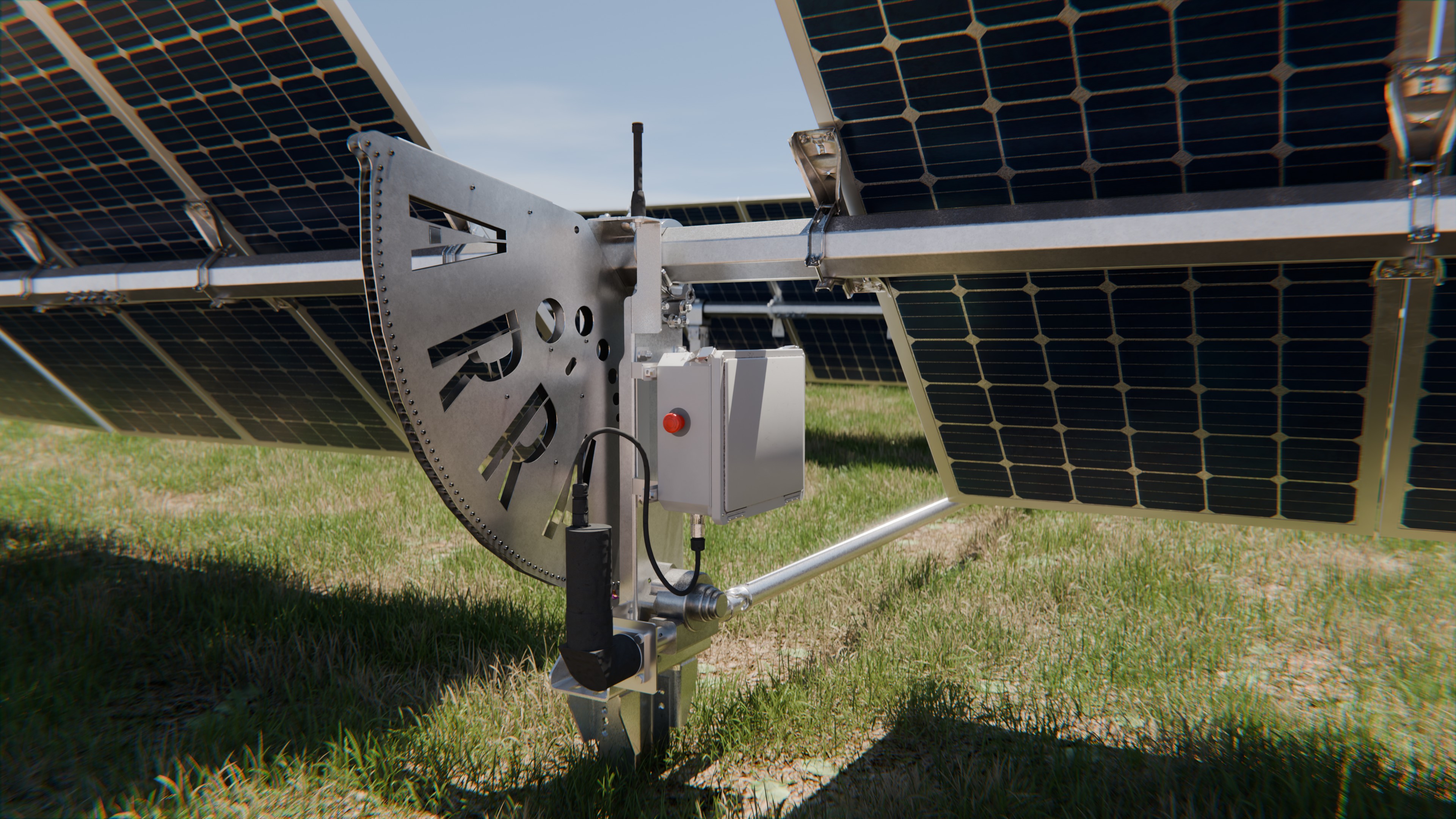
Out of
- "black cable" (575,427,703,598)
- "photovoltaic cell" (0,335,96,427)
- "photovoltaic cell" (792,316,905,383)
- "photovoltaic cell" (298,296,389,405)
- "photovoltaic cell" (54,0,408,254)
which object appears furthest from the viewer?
"photovoltaic cell" (792,316,905,383)

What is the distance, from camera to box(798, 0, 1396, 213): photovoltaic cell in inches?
108

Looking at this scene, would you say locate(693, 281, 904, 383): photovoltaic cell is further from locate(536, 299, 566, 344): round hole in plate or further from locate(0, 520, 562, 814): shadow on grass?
locate(536, 299, 566, 344): round hole in plate

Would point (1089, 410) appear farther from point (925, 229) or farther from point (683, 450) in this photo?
point (683, 450)

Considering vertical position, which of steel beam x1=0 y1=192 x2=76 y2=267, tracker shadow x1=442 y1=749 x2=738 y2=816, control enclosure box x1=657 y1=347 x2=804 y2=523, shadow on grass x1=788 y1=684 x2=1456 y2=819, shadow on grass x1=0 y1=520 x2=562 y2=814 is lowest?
shadow on grass x1=788 y1=684 x2=1456 y2=819

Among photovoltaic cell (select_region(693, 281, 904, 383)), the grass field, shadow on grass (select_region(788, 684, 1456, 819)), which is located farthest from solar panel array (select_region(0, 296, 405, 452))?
photovoltaic cell (select_region(693, 281, 904, 383))

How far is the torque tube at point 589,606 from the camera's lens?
2.85 meters

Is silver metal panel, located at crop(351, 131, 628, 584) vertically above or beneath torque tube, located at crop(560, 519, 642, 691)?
above

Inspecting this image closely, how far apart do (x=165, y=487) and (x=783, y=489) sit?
8909 mm

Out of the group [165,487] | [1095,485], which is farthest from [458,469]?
[165,487]

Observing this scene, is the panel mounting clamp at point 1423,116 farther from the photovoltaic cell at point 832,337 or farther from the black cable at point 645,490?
the photovoltaic cell at point 832,337

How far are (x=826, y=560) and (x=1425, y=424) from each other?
8.85ft

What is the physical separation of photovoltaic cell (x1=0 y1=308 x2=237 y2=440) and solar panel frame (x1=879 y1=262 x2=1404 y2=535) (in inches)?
238

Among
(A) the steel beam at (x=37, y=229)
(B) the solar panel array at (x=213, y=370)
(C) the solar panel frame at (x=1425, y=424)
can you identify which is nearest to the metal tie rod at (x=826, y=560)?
(C) the solar panel frame at (x=1425, y=424)

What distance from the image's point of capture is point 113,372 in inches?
281
